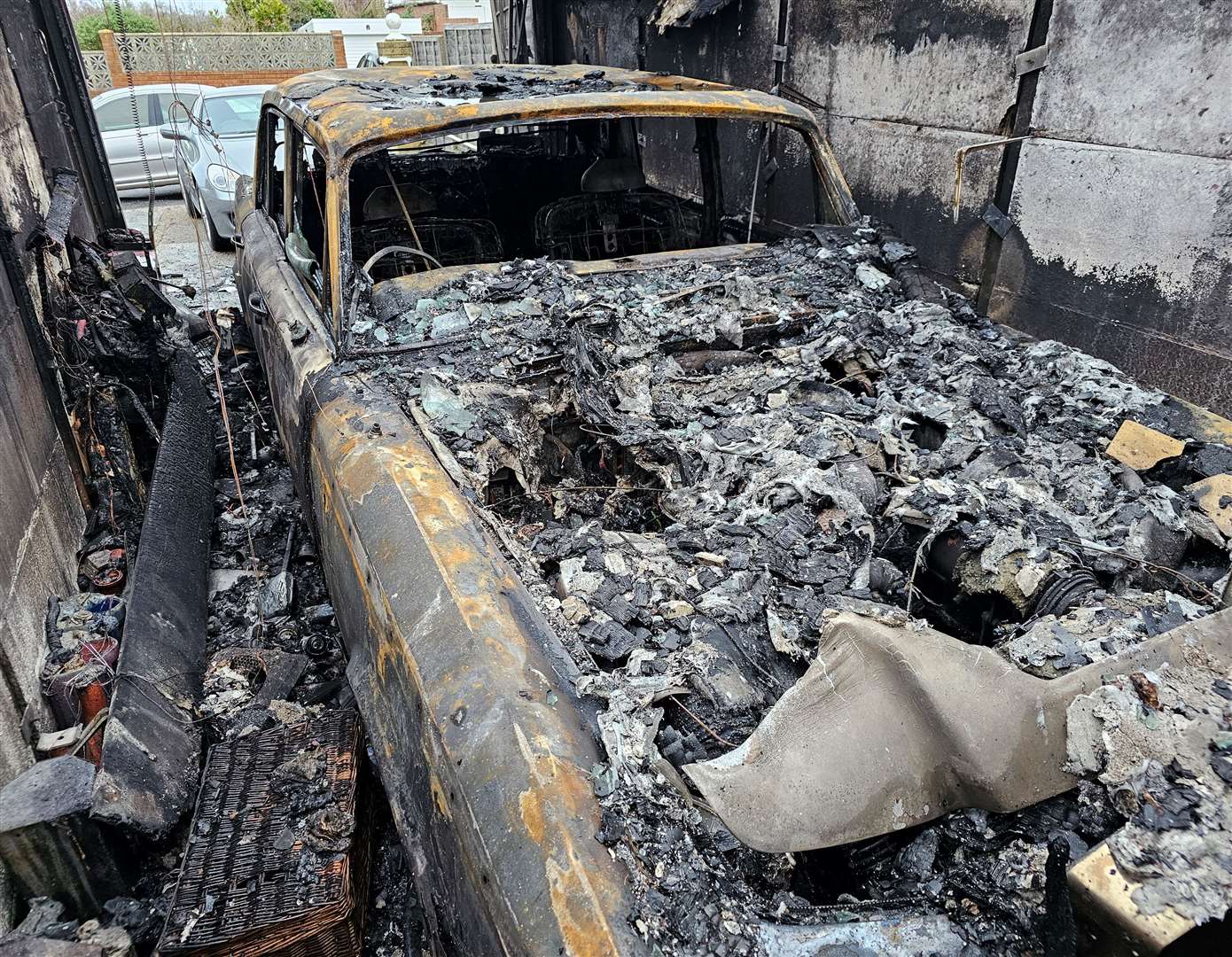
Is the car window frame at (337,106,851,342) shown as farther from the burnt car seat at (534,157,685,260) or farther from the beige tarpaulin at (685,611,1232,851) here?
the beige tarpaulin at (685,611,1232,851)

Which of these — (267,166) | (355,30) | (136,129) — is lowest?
(136,129)

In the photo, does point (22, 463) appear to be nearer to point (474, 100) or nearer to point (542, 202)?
point (474, 100)

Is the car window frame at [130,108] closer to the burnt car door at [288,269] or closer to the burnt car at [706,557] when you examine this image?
the burnt car door at [288,269]

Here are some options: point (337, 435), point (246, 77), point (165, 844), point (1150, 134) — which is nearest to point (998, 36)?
point (1150, 134)

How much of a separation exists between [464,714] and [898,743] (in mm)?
782

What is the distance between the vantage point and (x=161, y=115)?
9539 millimetres

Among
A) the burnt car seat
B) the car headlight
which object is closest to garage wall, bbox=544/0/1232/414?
the burnt car seat

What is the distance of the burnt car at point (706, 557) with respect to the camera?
1.28 meters

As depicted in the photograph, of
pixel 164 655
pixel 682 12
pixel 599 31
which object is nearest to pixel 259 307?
pixel 164 655

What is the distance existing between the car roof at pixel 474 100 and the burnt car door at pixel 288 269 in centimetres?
17

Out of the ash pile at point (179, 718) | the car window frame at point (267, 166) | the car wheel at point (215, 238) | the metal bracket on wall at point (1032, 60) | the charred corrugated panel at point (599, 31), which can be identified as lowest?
the ash pile at point (179, 718)

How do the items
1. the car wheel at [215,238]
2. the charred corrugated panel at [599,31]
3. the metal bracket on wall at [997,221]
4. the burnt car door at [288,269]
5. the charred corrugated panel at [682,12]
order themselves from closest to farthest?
the burnt car door at [288,269] < the metal bracket on wall at [997,221] < the charred corrugated panel at [682,12] < the car wheel at [215,238] < the charred corrugated panel at [599,31]

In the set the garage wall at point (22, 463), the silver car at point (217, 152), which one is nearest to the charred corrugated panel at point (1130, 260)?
the garage wall at point (22, 463)

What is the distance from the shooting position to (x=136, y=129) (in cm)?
938
